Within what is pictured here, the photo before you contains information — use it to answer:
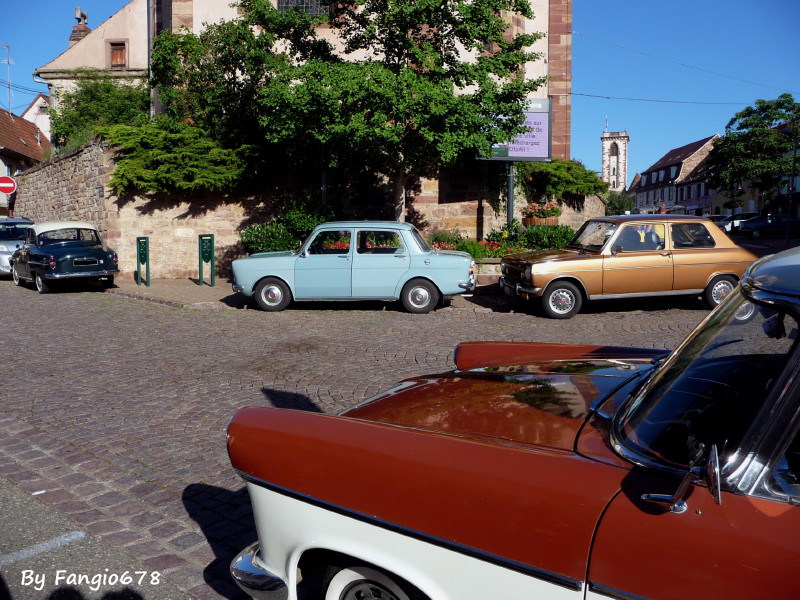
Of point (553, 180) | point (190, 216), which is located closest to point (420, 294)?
point (190, 216)

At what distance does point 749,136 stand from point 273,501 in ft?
161

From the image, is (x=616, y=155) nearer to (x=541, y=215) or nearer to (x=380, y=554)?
(x=541, y=215)

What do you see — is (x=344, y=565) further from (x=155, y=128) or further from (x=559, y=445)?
(x=155, y=128)

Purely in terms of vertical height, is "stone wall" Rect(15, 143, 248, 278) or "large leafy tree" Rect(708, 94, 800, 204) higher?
"large leafy tree" Rect(708, 94, 800, 204)

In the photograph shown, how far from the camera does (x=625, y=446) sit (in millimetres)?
1990

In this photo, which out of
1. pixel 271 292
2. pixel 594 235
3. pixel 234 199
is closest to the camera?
pixel 594 235

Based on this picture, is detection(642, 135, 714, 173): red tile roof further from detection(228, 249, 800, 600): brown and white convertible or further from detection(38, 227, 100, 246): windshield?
detection(228, 249, 800, 600): brown and white convertible

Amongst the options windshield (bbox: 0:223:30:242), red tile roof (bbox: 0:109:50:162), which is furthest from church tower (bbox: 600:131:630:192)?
windshield (bbox: 0:223:30:242)

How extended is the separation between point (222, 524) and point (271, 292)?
8456 millimetres

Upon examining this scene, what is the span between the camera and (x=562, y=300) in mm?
11219

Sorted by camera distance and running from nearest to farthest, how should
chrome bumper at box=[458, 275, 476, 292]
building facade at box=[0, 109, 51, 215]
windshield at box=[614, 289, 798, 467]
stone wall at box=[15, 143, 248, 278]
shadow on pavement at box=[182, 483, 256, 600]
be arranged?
windshield at box=[614, 289, 798, 467] → shadow on pavement at box=[182, 483, 256, 600] → chrome bumper at box=[458, 275, 476, 292] → stone wall at box=[15, 143, 248, 278] → building facade at box=[0, 109, 51, 215]

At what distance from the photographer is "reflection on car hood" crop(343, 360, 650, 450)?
7.55ft

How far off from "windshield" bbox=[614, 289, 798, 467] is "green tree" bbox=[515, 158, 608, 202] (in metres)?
18.1

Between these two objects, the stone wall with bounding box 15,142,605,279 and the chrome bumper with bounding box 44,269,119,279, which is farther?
the stone wall with bounding box 15,142,605,279
